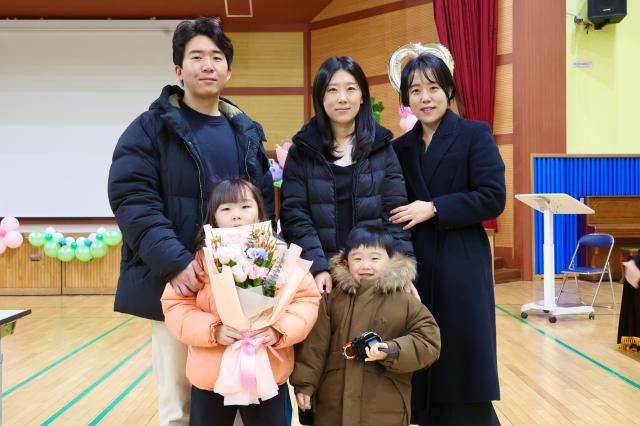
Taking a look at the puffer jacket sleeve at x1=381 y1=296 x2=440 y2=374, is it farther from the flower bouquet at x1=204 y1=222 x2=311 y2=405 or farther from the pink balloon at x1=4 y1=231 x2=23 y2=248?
the pink balloon at x1=4 y1=231 x2=23 y2=248

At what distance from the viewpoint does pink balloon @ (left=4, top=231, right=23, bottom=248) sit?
22.1 feet

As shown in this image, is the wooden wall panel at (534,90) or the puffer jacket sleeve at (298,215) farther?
the wooden wall panel at (534,90)

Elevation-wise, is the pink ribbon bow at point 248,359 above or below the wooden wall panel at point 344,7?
below

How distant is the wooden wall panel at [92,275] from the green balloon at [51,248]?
259 mm

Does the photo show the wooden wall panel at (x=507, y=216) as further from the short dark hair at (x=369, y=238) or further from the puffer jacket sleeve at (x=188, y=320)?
the puffer jacket sleeve at (x=188, y=320)

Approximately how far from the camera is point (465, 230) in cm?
200

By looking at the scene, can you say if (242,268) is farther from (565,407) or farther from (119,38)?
(119,38)

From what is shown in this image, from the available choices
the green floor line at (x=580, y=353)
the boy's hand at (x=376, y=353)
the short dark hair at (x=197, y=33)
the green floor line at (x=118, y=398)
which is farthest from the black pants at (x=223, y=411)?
the green floor line at (x=580, y=353)

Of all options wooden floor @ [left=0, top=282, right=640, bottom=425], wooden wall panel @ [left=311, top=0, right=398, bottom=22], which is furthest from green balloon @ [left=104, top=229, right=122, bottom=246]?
wooden wall panel @ [left=311, top=0, right=398, bottom=22]

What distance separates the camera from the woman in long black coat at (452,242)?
1.92 metres

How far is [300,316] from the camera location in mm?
1643

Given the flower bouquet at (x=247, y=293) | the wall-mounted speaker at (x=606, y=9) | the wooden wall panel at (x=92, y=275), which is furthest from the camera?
the wall-mounted speaker at (x=606, y=9)

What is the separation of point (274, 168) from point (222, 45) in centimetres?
353

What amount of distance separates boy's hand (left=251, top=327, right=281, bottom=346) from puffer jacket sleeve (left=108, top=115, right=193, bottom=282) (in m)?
0.29
